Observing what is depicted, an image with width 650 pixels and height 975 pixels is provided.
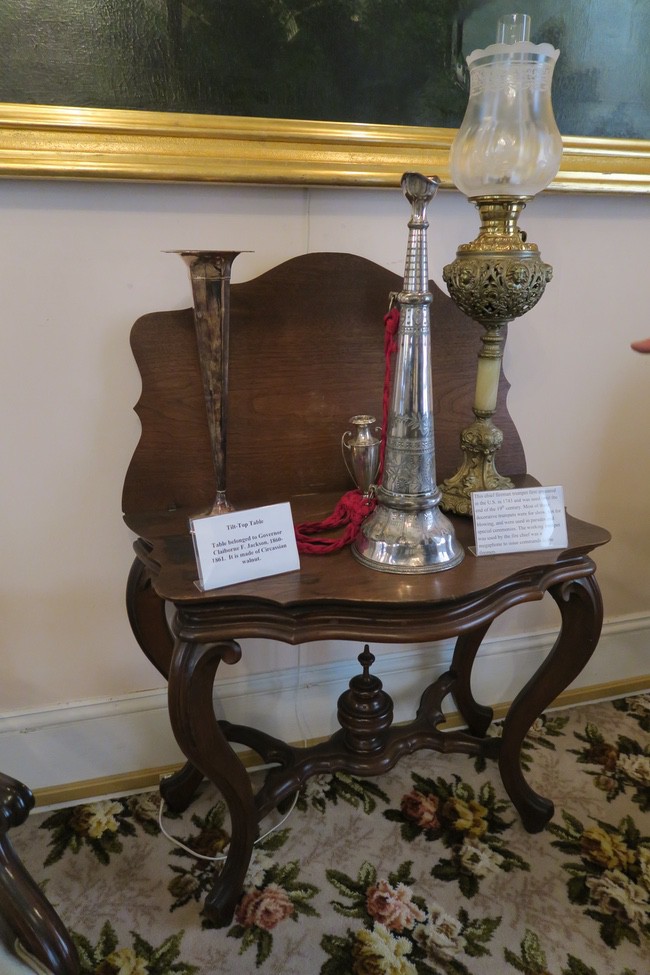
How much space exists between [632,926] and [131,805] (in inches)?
35.5

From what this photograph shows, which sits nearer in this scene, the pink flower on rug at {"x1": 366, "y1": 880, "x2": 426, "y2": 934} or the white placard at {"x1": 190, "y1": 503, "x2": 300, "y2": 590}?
the white placard at {"x1": 190, "y1": 503, "x2": 300, "y2": 590}

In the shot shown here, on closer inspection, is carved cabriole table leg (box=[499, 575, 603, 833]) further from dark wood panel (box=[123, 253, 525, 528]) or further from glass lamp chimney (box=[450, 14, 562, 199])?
glass lamp chimney (box=[450, 14, 562, 199])

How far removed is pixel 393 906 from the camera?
3.39 feet

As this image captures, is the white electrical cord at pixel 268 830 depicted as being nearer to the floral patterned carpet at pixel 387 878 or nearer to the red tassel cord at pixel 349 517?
the floral patterned carpet at pixel 387 878

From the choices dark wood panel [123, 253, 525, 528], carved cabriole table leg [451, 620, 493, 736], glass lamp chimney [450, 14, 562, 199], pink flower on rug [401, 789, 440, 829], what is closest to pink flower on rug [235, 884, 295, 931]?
pink flower on rug [401, 789, 440, 829]

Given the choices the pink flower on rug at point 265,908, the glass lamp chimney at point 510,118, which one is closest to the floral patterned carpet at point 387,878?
the pink flower on rug at point 265,908

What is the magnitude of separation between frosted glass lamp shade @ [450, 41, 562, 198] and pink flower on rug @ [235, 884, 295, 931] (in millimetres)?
1142

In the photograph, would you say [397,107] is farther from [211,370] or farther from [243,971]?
[243,971]

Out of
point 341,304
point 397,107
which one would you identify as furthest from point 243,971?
point 397,107

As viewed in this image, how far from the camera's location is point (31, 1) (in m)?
0.84

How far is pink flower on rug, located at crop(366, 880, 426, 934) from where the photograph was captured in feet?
3.30

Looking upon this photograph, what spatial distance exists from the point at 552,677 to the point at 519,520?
1.07 ft

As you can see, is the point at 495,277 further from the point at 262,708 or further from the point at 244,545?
the point at 262,708

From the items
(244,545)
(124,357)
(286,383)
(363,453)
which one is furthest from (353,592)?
(124,357)
